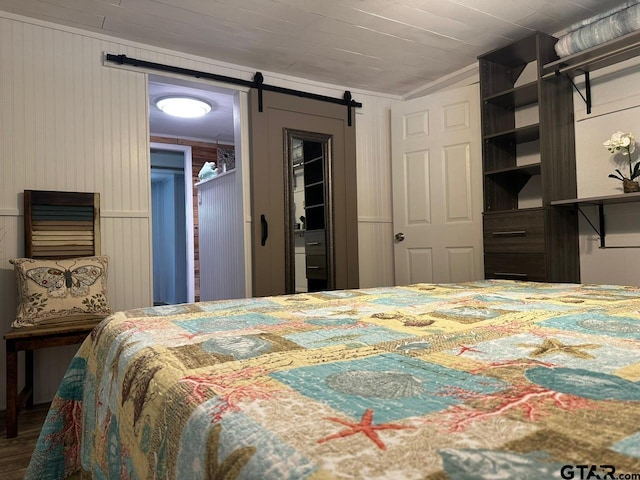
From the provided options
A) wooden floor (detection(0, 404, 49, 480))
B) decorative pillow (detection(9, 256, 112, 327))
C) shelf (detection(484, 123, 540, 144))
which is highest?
shelf (detection(484, 123, 540, 144))

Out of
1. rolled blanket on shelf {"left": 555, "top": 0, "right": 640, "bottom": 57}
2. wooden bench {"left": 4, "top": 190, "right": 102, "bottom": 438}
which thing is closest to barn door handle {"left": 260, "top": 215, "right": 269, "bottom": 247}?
wooden bench {"left": 4, "top": 190, "right": 102, "bottom": 438}

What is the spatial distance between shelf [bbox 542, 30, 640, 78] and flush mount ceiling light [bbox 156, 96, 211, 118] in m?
2.87

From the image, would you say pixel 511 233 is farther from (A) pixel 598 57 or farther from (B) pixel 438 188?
(A) pixel 598 57

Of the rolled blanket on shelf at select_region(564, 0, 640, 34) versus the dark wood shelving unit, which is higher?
the rolled blanket on shelf at select_region(564, 0, 640, 34)

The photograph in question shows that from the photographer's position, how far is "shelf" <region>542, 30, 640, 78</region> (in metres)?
2.42

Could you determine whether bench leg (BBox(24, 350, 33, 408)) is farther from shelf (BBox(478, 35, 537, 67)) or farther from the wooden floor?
shelf (BBox(478, 35, 537, 67))

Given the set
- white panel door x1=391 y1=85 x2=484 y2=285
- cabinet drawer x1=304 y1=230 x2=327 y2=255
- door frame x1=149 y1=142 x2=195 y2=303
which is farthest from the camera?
door frame x1=149 y1=142 x2=195 y2=303

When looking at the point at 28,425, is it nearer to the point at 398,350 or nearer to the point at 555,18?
the point at 398,350

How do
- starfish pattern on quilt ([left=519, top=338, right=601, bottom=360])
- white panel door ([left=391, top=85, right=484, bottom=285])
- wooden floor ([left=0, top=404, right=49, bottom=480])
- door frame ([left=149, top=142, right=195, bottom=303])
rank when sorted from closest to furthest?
starfish pattern on quilt ([left=519, top=338, right=601, bottom=360])
wooden floor ([left=0, top=404, right=49, bottom=480])
white panel door ([left=391, top=85, right=484, bottom=285])
door frame ([left=149, top=142, right=195, bottom=303])

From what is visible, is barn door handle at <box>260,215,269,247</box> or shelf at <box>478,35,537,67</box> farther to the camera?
barn door handle at <box>260,215,269,247</box>

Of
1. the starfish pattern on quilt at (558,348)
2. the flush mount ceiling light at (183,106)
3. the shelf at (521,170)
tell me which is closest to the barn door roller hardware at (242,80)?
the flush mount ceiling light at (183,106)

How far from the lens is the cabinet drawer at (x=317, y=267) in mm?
3686

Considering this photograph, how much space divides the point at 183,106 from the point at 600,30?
3261 millimetres

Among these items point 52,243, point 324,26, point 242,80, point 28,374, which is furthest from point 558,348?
point 242,80
